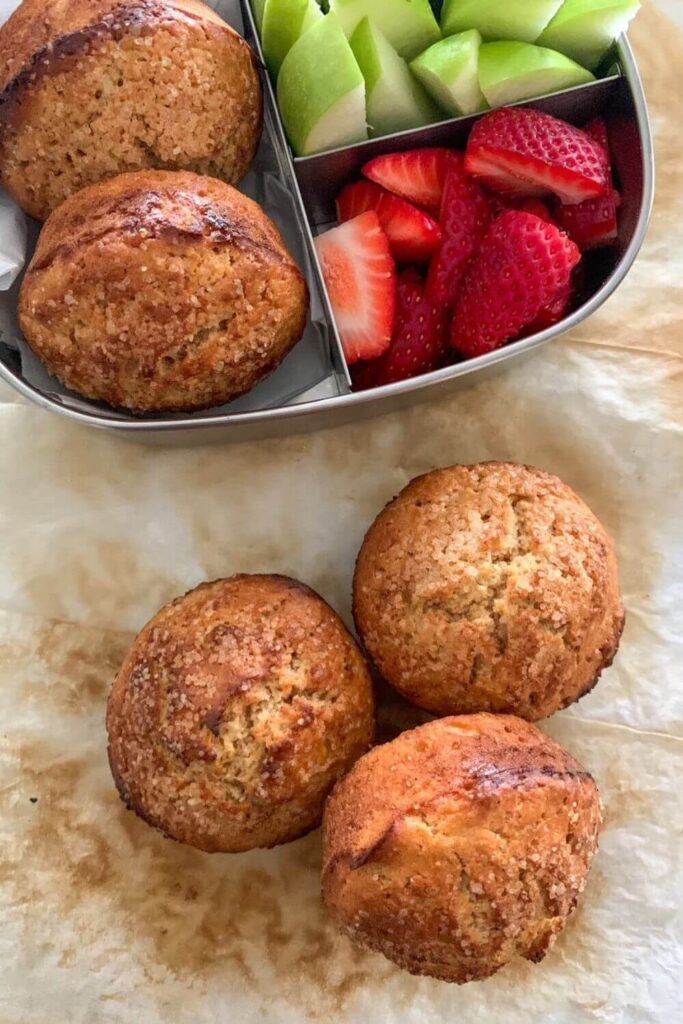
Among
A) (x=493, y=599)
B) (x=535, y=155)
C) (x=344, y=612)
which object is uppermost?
(x=535, y=155)

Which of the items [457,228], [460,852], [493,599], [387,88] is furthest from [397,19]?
[460,852]

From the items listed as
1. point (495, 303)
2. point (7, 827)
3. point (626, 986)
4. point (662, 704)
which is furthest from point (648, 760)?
point (7, 827)

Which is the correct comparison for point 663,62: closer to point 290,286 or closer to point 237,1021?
point 290,286

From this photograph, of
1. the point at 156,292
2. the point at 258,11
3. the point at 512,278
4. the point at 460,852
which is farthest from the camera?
the point at 258,11

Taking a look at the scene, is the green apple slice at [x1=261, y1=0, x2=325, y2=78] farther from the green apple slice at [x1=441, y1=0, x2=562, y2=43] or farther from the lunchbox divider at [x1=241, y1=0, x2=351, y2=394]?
the green apple slice at [x1=441, y1=0, x2=562, y2=43]

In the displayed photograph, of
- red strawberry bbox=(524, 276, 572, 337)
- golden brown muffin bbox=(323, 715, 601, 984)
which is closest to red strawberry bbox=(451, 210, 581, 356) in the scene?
red strawberry bbox=(524, 276, 572, 337)

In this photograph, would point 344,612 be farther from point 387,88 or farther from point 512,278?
point 387,88

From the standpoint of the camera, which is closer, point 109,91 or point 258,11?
point 109,91
